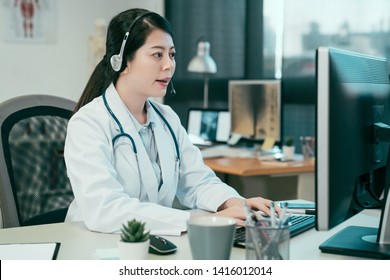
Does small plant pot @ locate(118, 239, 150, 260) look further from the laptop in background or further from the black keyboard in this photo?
the laptop in background

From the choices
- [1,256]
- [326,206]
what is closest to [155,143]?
[1,256]

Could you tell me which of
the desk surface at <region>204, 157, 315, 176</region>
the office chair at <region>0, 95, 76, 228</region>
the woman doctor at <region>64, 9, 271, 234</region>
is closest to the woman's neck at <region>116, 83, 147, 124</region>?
the woman doctor at <region>64, 9, 271, 234</region>

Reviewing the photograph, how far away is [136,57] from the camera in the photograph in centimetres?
177

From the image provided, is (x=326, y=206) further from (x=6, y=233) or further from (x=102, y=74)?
(x=102, y=74)

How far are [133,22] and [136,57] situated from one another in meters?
0.10

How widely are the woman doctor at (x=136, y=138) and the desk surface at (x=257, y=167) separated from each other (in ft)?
3.67

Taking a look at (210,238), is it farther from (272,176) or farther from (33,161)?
(272,176)

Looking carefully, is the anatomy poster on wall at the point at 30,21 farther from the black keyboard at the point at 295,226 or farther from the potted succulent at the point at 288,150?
the black keyboard at the point at 295,226

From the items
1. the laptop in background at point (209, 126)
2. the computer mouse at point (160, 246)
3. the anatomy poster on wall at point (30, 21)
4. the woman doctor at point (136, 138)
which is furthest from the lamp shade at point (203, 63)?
the computer mouse at point (160, 246)

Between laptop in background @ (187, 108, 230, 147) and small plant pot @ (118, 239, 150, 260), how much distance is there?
2579 millimetres

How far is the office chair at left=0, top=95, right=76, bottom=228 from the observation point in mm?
1668

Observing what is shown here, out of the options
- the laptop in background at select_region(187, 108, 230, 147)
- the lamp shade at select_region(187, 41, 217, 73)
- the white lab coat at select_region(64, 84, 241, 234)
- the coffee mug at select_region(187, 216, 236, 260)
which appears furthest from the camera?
the lamp shade at select_region(187, 41, 217, 73)

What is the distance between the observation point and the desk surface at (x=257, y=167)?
3.02 m

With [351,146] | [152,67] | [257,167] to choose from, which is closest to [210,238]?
[351,146]
